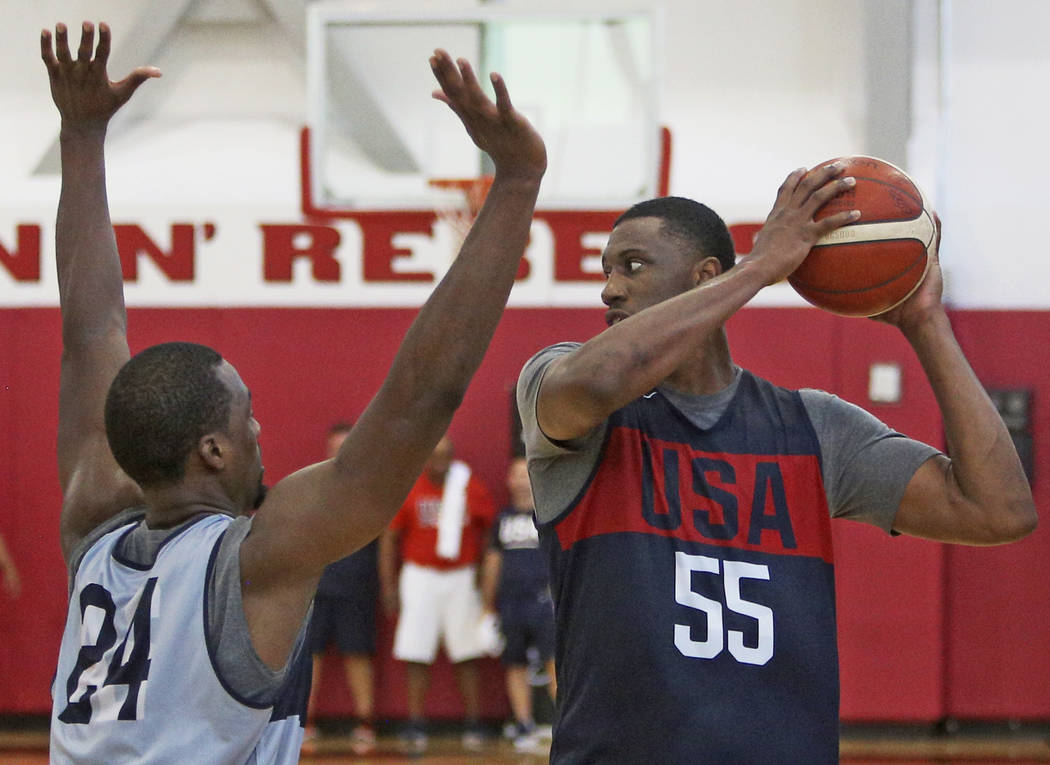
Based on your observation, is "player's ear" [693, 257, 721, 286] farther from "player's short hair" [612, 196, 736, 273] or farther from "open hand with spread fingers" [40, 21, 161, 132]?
"open hand with spread fingers" [40, 21, 161, 132]

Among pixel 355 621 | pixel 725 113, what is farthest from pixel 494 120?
pixel 725 113

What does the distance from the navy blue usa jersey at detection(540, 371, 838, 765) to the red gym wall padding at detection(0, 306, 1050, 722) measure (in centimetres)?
616

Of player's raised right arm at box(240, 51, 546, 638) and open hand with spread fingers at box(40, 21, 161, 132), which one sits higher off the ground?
open hand with spread fingers at box(40, 21, 161, 132)

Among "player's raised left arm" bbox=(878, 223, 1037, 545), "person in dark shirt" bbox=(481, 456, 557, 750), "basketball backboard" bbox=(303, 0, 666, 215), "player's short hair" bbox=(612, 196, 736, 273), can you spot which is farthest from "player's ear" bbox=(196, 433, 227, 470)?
"basketball backboard" bbox=(303, 0, 666, 215)

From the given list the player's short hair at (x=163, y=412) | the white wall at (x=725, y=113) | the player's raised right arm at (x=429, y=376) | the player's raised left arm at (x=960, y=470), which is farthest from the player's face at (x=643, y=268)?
the white wall at (x=725, y=113)

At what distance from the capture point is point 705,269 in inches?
104

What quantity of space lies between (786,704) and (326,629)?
644 centimetres

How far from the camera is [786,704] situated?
237cm

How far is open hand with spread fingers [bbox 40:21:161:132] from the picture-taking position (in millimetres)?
2355

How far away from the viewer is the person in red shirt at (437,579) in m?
8.31

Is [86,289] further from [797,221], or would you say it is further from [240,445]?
[797,221]

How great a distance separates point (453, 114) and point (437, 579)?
2.97 metres

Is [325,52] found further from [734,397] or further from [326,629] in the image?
[734,397]

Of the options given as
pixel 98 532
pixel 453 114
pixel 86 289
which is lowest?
pixel 98 532
